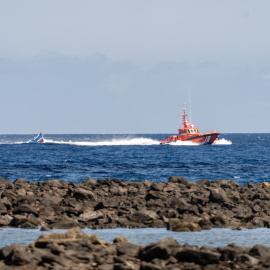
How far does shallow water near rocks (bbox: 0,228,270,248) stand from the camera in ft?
48.0

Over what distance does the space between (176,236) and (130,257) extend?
4112 mm

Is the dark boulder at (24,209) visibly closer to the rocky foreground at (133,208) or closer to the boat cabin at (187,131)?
the rocky foreground at (133,208)

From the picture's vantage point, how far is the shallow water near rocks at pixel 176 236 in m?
14.6

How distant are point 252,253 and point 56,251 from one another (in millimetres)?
4300

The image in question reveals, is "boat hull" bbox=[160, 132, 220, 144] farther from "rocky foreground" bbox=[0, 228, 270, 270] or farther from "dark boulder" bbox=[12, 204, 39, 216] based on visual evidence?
"rocky foreground" bbox=[0, 228, 270, 270]

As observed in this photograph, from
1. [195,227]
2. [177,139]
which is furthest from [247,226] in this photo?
[177,139]

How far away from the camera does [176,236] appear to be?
15.6 meters

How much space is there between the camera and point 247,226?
56.5 ft

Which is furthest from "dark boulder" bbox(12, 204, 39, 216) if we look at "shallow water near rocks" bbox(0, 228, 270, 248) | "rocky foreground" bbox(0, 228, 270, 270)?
"rocky foreground" bbox(0, 228, 270, 270)

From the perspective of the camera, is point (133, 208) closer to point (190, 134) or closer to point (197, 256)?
point (197, 256)

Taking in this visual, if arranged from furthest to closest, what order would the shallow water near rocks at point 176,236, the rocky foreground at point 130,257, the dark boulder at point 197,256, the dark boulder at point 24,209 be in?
1. the dark boulder at point 24,209
2. the shallow water near rocks at point 176,236
3. the dark boulder at point 197,256
4. the rocky foreground at point 130,257

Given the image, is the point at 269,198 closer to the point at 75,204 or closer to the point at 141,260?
the point at 75,204

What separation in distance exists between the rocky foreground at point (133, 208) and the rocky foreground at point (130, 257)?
4.60 m

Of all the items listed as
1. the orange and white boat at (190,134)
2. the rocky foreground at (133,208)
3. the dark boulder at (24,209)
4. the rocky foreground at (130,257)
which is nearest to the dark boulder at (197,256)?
the rocky foreground at (130,257)
